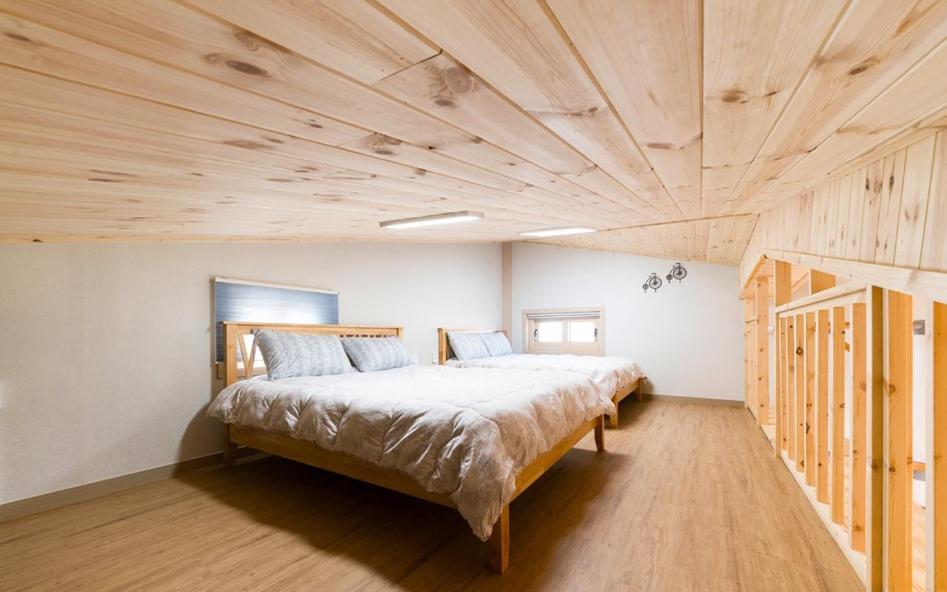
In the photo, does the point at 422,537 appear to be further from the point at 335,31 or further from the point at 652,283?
the point at 652,283

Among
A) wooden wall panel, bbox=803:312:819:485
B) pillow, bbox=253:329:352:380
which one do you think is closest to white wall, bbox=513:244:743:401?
wooden wall panel, bbox=803:312:819:485

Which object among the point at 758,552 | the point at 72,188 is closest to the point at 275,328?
the point at 72,188

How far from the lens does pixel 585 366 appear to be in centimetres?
492

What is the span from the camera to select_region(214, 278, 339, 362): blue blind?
3.53m

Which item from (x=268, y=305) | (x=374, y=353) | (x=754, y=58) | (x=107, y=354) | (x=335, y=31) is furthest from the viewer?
(x=374, y=353)

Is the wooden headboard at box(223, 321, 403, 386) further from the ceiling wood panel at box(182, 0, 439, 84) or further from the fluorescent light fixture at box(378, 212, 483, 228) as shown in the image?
the ceiling wood panel at box(182, 0, 439, 84)

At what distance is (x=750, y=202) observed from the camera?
8.00 ft

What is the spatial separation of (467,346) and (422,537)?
3526 mm

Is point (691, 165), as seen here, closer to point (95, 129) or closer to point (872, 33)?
point (872, 33)

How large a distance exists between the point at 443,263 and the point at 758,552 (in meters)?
4.75

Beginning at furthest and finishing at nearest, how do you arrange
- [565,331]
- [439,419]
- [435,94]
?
[565,331], [439,419], [435,94]

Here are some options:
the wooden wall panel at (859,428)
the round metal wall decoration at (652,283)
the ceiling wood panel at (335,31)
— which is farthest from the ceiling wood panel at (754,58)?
the round metal wall decoration at (652,283)

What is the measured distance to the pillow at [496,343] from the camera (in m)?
6.20

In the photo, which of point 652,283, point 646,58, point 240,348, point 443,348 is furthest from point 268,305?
point 652,283
